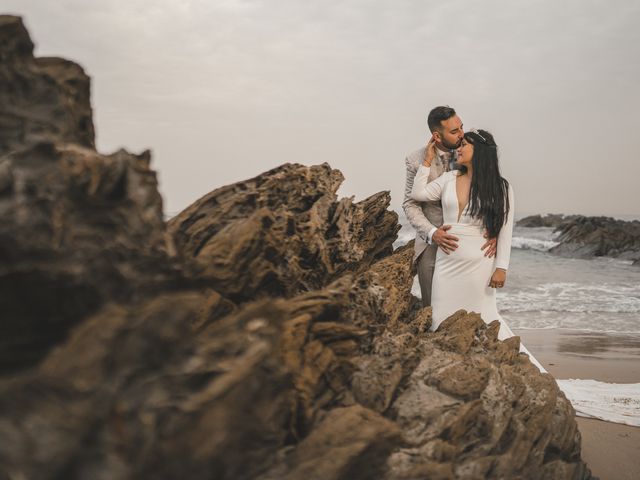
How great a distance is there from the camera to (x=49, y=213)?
235 centimetres

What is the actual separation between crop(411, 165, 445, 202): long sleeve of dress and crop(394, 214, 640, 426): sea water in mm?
2926

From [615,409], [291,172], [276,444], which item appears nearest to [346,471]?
[276,444]

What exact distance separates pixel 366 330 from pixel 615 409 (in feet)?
14.3

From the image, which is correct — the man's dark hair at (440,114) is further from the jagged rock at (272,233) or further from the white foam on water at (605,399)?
the white foam on water at (605,399)

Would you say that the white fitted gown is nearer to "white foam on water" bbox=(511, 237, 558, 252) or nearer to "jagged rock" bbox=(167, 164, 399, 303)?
"jagged rock" bbox=(167, 164, 399, 303)

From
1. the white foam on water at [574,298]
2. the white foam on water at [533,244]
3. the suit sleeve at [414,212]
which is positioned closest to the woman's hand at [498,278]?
the suit sleeve at [414,212]

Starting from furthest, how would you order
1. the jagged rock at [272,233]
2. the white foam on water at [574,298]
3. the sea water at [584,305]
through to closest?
the white foam on water at [574,298] → the sea water at [584,305] → the jagged rock at [272,233]

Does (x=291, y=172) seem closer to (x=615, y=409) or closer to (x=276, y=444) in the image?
(x=276, y=444)

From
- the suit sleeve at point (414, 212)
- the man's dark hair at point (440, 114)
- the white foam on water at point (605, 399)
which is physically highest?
the man's dark hair at point (440, 114)

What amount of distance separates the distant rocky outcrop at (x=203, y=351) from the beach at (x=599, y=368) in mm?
928

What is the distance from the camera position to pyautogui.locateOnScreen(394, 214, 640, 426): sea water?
6.66m

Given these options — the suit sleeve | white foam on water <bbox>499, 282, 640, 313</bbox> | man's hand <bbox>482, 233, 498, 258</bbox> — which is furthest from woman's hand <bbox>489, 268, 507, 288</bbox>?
white foam on water <bbox>499, 282, 640, 313</bbox>

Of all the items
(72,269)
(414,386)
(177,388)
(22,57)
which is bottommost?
(414,386)

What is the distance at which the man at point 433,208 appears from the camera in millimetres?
5746
